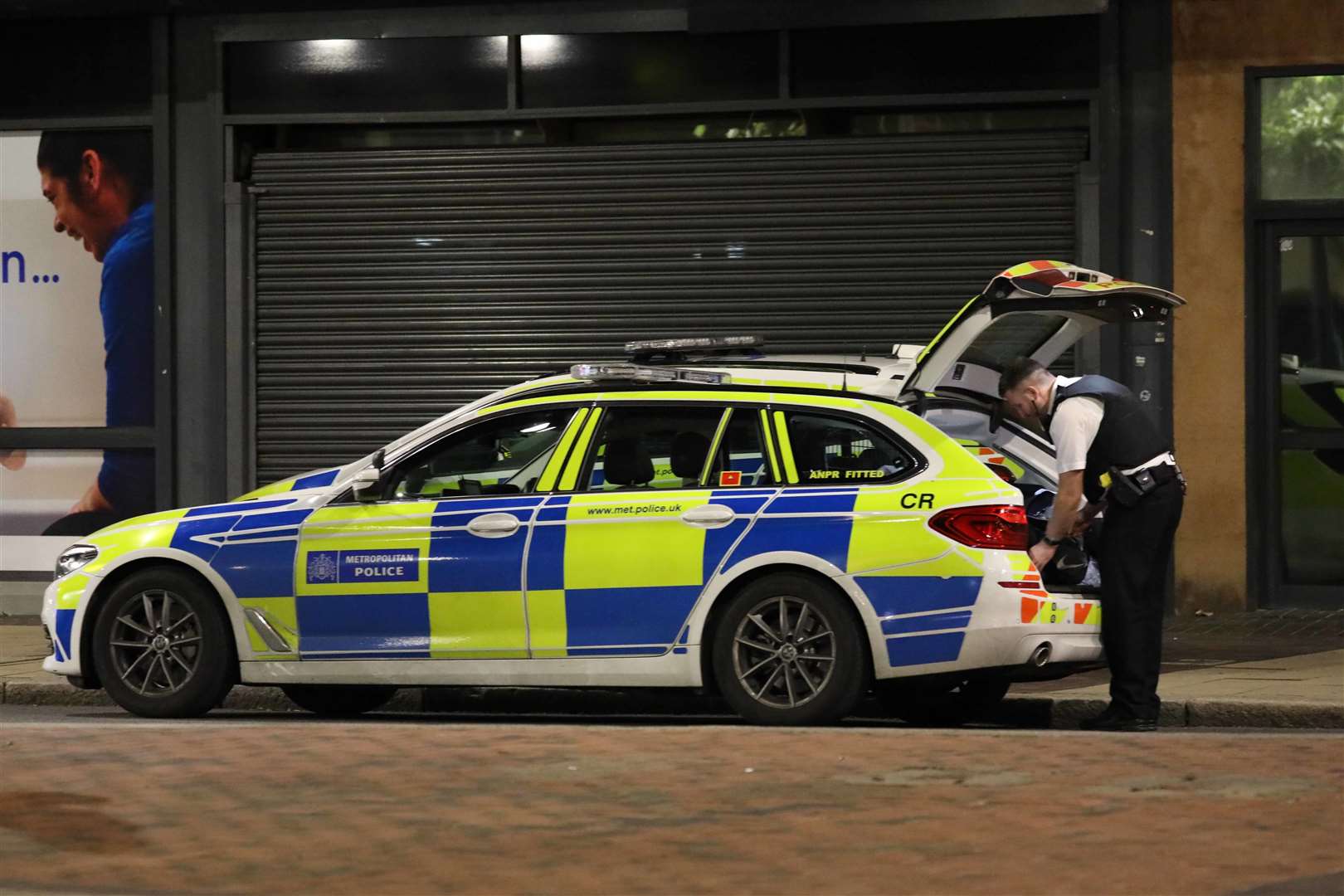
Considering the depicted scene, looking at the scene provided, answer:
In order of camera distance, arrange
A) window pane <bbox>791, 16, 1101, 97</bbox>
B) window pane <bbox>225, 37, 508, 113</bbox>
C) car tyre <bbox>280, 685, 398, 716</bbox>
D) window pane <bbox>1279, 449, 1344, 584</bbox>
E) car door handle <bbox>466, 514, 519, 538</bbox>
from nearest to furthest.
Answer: car door handle <bbox>466, 514, 519, 538</bbox> → car tyre <bbox>280, 685, 398, 716</bbox> → window pane <bbox>1279, 449, 1344, 584</bbox> → window pane <bbox>791, 16, 1101, 97</bbox> → window pane <bbox>225, 37, 508, 113</bbox>

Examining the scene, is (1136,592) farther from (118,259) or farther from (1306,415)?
(118,259)

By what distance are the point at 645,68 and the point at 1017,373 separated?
6126 millimetres

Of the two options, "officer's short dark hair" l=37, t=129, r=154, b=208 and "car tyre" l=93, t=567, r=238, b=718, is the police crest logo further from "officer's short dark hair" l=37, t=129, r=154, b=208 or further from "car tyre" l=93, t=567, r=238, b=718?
"officer's short dark hair" l=37, t=129, r=154, b=208

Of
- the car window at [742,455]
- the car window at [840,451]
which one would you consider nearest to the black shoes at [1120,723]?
the car window at [840,451]

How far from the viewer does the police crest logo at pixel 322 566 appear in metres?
9.65

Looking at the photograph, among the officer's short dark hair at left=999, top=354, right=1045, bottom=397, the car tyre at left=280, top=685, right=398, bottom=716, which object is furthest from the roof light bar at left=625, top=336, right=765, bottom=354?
the car tyre at left=280, top=685, right=398, bottom=716

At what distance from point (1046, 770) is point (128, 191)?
32.7ft

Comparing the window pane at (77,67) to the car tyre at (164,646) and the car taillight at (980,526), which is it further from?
the car taillight at (980,526)

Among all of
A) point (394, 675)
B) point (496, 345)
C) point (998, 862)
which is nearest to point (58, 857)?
point (998, 862)

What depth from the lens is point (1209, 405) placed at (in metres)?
13.9

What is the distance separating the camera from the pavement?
31.8 ft

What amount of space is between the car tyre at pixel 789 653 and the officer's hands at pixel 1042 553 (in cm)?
80

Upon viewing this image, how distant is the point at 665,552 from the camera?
9188mm

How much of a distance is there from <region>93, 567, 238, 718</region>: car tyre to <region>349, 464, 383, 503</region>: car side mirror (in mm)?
853
